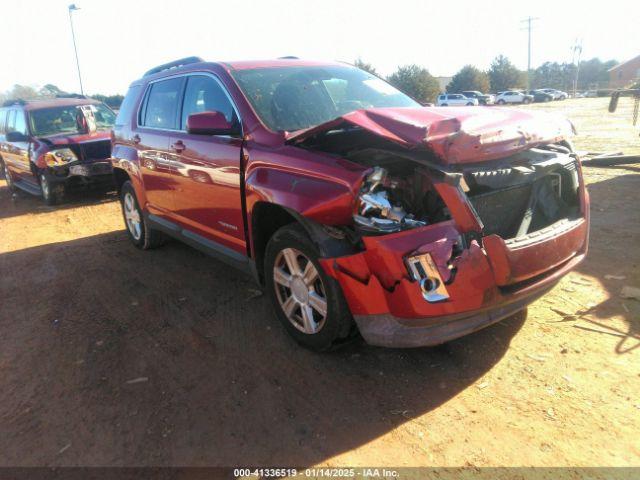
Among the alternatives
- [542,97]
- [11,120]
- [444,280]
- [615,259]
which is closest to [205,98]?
[444,280]

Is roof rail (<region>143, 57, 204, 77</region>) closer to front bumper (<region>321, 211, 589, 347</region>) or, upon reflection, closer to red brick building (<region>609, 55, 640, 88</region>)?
front bumper (<region>321, 211, 589, 347</region>)

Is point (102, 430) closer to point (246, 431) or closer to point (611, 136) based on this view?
point (246, 431)

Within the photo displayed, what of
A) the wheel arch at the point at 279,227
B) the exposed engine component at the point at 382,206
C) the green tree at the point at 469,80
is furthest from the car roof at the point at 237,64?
the green tree at the point at 469,80

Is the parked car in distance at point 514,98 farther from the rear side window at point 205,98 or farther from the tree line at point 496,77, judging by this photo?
the rear side window at point 205,98

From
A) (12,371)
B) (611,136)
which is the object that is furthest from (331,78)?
(611,136)

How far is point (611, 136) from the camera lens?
14688 mm

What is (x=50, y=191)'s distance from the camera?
937cm

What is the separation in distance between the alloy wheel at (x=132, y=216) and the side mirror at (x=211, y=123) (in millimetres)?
2743

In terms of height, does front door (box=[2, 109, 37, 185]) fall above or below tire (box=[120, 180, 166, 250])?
above

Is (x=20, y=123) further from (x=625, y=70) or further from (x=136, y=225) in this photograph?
(x=625, y=70)

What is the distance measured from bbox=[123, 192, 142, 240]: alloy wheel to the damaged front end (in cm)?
375

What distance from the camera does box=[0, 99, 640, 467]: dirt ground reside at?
2.53 meters

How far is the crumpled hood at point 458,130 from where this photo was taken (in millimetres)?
2645

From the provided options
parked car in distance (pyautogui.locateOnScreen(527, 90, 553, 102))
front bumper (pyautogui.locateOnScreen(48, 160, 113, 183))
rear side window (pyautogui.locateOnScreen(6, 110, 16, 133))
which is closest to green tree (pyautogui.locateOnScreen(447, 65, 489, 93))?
parked car in distance (pyautogui.locateOnScreen(527, 90, 553, 102))
